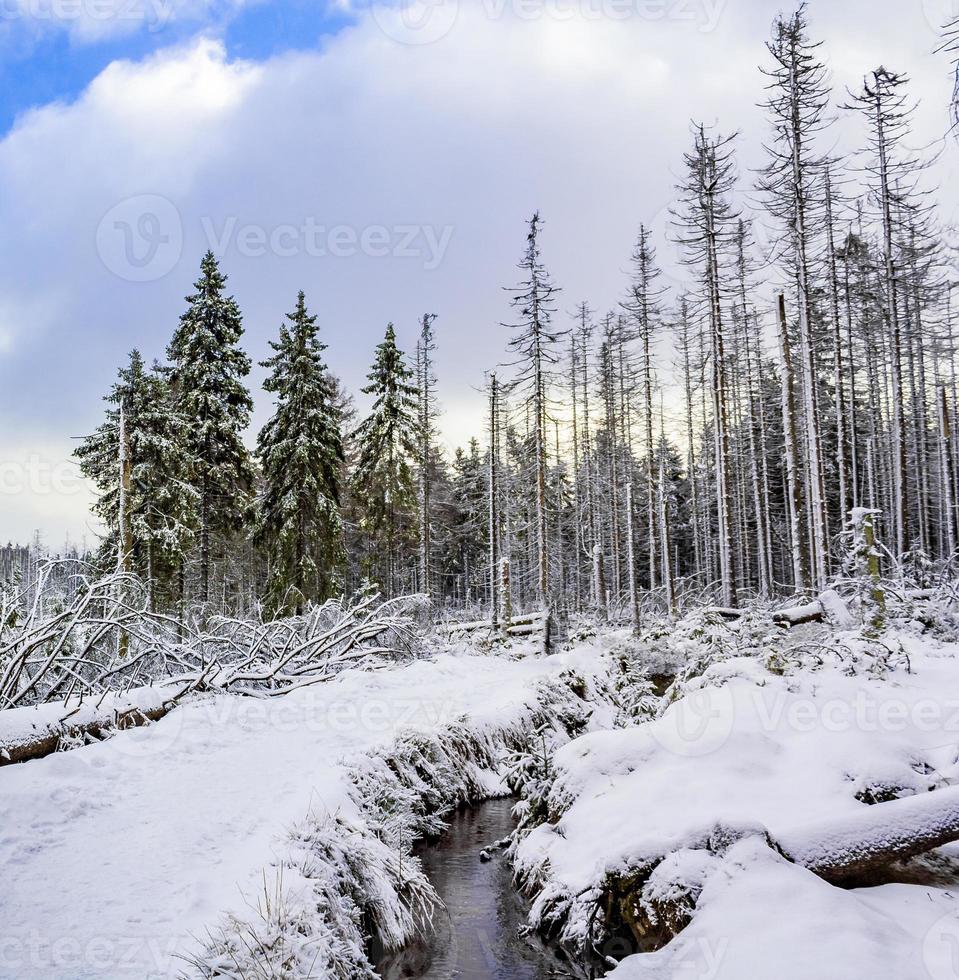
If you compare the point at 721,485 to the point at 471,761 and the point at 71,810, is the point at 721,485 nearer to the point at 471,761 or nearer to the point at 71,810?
the point at 471,761

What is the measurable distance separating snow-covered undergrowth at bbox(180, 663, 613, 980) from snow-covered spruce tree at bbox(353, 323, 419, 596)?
717 inches

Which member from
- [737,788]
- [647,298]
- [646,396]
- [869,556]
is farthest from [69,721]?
[647,298]

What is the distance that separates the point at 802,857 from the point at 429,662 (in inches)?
439

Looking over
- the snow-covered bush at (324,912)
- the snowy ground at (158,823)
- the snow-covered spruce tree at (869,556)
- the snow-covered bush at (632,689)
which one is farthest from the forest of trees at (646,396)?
the snow-covered bush at (324,912)

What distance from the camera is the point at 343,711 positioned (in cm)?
920

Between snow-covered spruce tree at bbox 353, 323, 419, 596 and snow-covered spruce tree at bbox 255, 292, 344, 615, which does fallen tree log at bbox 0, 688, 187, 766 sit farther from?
snow-covered spruce tree at bbox 353, 323, 419, 596

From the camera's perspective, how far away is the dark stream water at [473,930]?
462 cm

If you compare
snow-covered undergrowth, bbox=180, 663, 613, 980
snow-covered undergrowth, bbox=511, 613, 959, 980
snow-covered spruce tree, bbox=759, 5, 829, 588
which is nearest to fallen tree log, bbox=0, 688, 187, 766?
snow-covered undergrowth, bbox=180, 663, 613, 980

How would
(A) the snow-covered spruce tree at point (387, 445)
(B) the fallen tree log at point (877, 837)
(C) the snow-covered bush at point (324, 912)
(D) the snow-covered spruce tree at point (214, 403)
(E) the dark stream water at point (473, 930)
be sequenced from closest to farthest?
(C) the snow-covered bush at point (324, 912) → (B) the fallen tree log at point (877, 837) → (E) the dark stream water at point (473, 930) → (D) the snow-covered spruce tree at point (214, 403) → (A) the snow-covered spruce tree at point (387, 445)

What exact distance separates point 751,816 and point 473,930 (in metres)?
2.44

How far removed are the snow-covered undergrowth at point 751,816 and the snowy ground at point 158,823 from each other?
2226 mm

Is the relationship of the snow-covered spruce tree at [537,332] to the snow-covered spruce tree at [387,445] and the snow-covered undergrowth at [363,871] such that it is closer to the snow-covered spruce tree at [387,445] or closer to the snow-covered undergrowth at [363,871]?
the snow-covered spruce tree at [387,445]

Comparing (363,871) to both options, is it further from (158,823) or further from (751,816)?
(751,816)

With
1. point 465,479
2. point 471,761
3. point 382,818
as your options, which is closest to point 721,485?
point 471,761
